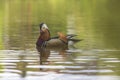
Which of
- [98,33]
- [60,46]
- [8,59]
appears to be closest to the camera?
[8,59]

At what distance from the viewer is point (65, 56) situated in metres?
7.06

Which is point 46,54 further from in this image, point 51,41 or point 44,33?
point 51,41

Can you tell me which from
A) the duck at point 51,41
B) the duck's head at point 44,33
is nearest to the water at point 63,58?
the duck at point 51,41

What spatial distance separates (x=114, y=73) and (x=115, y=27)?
525 centimetres

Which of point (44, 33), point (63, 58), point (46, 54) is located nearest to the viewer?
point (63, 58)

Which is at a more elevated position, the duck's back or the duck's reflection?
the duck's back

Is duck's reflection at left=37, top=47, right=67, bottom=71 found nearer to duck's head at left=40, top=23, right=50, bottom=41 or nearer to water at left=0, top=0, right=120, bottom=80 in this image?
water at left=0, top=0, right=120, bottom=80

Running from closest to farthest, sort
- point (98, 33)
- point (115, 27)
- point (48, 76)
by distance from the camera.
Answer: point (48, 76), point (98, 33), point (115, 27)

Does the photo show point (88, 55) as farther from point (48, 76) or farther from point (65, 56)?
point (48, 76)

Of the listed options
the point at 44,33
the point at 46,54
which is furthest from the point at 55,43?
the point at 46,54

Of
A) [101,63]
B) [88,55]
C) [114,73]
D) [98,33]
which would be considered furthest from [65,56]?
[98,33]

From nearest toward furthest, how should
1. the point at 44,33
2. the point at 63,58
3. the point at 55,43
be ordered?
the point at 63,58, the point at 44,33, the point at 55,43

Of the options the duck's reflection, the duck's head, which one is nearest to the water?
the duck's reflection

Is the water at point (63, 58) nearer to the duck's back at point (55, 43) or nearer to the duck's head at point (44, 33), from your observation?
the duck's back at point (55, 43)
